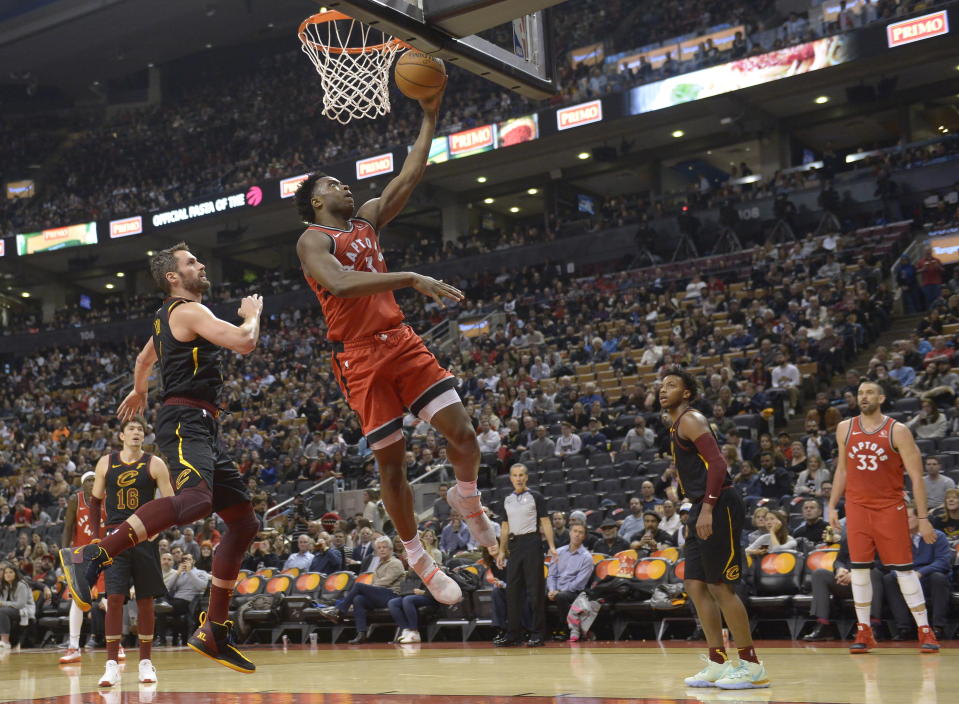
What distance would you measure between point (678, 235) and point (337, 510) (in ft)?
40.7

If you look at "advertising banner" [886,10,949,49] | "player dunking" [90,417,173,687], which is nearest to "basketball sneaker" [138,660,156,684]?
"player dunking" [90,417,173,687]

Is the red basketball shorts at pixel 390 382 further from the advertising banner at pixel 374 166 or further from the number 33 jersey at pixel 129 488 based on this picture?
the advertising banner at pixel 374 166

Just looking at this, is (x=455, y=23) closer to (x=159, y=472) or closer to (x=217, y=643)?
(x=217, y=643)

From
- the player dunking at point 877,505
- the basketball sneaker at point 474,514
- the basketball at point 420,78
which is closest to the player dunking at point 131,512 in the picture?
the basketball sneaker at point 474,514

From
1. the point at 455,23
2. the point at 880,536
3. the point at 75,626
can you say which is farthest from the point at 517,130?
the point at 455,23

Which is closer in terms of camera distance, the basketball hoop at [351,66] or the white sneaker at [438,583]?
the white sneaker at [438,583]

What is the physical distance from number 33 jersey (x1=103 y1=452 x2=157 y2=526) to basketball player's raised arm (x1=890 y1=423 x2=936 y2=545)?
5639 millimetres

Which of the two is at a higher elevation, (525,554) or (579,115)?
(579,115)

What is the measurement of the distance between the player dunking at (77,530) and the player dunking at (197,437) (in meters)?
3.54

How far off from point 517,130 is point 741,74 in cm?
585

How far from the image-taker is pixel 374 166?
28.3 metres

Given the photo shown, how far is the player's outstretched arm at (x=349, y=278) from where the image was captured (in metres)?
4.43

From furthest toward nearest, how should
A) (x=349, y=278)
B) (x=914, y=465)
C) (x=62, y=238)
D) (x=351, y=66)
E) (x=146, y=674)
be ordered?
(x=62, y=238)
(x=351, y=66)
(x=146, y=674)
(x=914, y=465)
(x=349, y=278)

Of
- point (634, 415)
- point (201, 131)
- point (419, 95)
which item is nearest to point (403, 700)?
point (419, 95)
